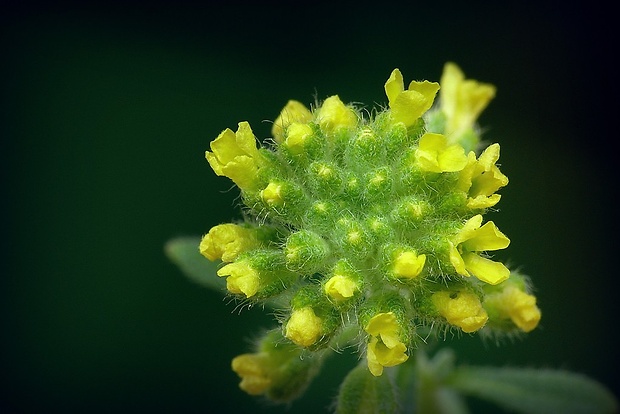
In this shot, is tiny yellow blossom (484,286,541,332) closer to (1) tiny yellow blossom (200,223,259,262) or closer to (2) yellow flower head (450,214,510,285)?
A: (2) yellow flower head (450,214,510,285)

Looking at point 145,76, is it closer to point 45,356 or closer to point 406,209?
point 45,356

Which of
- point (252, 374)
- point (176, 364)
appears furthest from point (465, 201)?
point (176, 364)

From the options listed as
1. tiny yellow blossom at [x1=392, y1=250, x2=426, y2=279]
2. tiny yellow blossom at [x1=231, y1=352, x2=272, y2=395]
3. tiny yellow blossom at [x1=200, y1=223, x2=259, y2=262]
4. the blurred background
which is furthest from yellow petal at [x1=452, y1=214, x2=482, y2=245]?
the blurred background

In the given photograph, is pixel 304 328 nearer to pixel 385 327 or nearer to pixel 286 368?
pixel 385 327

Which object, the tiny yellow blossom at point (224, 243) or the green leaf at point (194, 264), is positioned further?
the green leaf at point (194, 264)

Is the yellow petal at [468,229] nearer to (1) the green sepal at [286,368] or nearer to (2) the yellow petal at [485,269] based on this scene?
(2) the yellow petal at [485,269]

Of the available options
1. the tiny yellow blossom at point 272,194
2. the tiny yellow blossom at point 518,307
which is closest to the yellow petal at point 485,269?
the tiny yellow blossom at point 518,307
